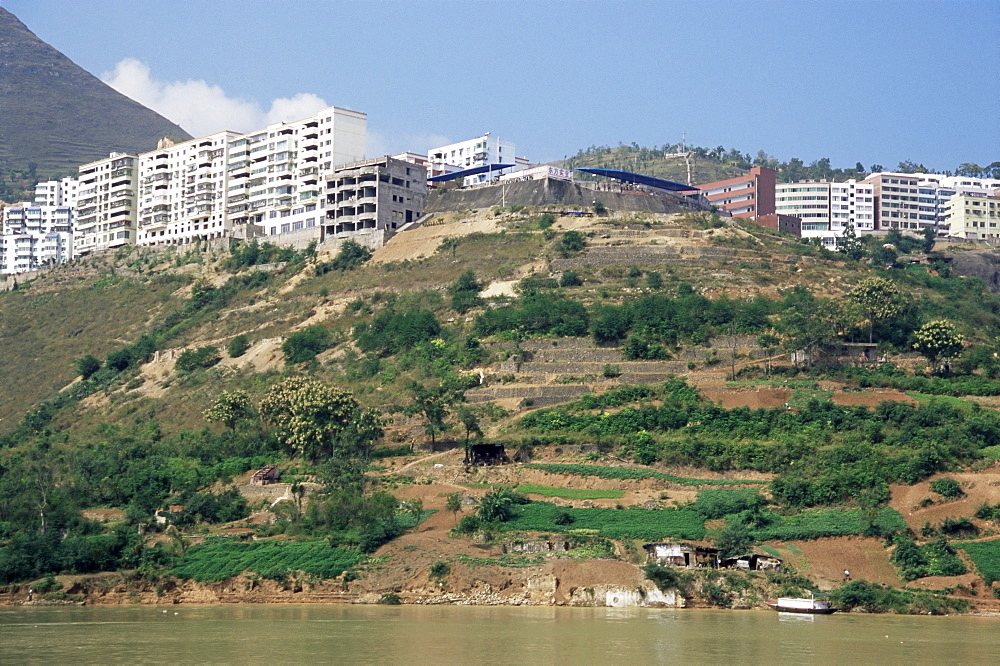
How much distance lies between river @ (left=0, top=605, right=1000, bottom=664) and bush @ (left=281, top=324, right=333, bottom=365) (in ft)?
94.0

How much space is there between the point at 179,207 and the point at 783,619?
246 feet

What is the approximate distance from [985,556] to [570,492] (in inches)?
629

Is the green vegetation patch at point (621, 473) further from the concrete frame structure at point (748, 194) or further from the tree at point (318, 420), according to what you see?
the concrete frame structure at point (748, 194)

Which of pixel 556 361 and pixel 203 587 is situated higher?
pixel 556 361

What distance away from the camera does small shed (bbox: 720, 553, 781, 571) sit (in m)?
45.1

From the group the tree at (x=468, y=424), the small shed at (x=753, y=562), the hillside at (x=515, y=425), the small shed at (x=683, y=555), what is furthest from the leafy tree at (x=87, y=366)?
the small shed at (x=753, y=562)

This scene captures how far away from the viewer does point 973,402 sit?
57.6 m

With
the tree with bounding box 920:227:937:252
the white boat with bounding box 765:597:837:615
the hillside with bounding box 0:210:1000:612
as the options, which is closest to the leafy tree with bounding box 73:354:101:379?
the hillside with bounding box 0:210:1000:612

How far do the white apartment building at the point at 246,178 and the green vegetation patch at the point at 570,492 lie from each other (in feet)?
140

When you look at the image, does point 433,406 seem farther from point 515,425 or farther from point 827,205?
point 827,205

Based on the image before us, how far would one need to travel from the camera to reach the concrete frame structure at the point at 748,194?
364 ft

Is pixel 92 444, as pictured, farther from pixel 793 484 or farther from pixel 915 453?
pixel 915 453

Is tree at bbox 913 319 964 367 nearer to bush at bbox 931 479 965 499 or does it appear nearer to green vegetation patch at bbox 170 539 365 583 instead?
bush at bbox 931 479 965 499

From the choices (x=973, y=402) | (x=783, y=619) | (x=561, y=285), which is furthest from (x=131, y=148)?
(x=783, y=619)
